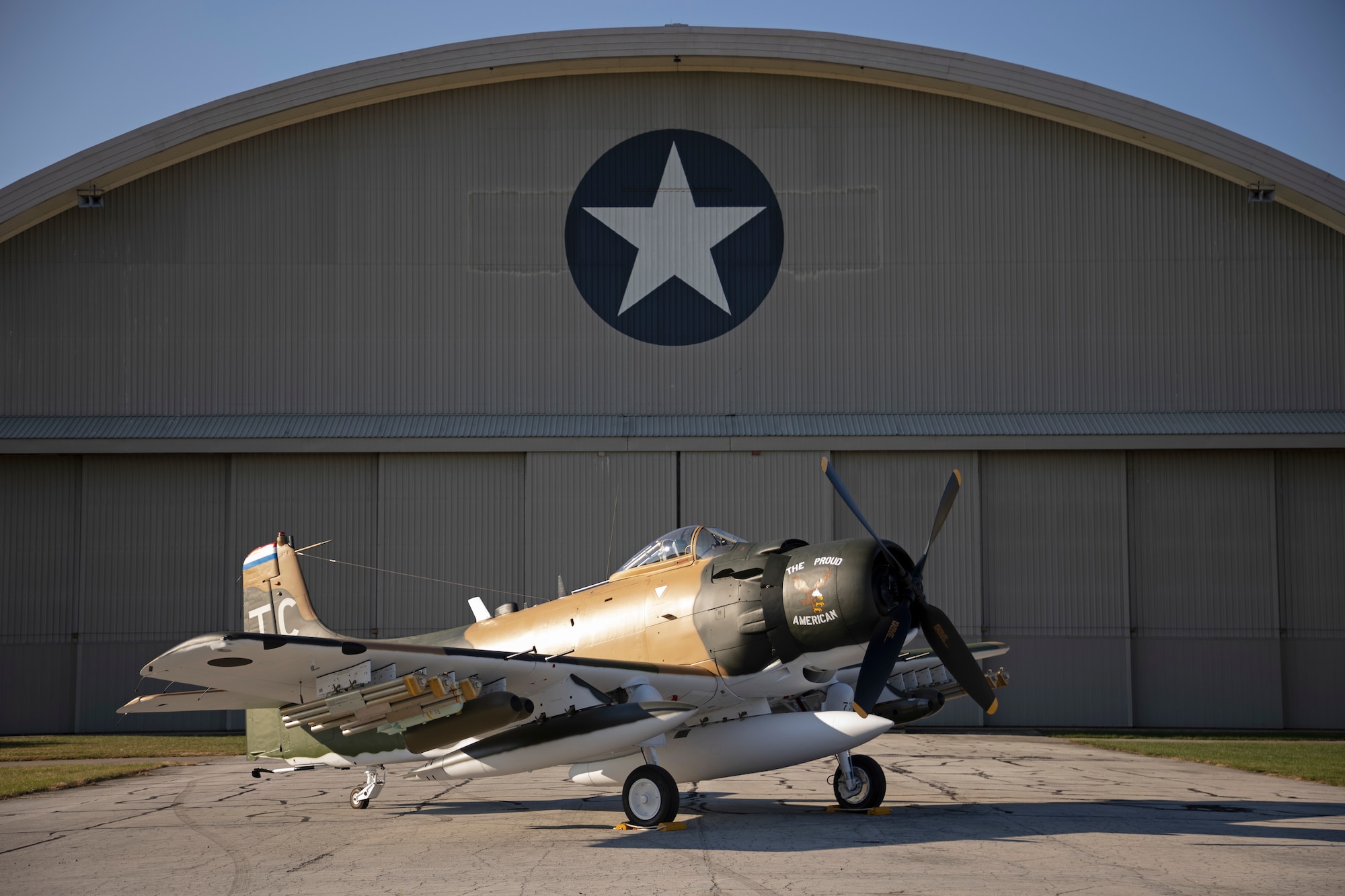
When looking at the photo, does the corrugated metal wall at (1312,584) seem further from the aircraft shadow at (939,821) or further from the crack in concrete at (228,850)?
the crack in concrete at (228,850)

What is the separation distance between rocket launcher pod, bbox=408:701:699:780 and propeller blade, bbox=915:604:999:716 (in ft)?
8.78

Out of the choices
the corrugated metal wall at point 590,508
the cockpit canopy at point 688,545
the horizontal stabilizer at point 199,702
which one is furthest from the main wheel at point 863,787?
the corrugated metal wall at point 590,508

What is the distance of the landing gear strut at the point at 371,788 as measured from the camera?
539 inches

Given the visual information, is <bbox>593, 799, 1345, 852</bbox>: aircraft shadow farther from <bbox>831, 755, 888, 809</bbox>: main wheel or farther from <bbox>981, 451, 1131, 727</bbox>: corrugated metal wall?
<bbox>981, 451, 1131, 727</bbox>: corrugated metal wall

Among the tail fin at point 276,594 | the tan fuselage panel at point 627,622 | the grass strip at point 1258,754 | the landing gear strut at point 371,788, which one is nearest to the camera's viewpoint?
the tan fuselage panel at point 627,622

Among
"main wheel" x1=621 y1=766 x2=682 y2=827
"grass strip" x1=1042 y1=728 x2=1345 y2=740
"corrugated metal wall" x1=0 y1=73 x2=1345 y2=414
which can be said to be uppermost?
"corrugated metal wall" x1=0 y1=73 x2=1345 y2=414

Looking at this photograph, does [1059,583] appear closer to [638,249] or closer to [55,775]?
[638,249]

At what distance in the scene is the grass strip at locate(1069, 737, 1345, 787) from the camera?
16719 millimetres

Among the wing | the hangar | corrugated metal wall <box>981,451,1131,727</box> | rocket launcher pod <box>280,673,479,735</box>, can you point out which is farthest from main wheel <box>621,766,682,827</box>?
corrugated metal wall <box>981,451,1131,727</box>

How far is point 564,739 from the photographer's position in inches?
461

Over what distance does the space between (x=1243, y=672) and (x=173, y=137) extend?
87.4ft

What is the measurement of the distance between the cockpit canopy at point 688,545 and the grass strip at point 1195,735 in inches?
511

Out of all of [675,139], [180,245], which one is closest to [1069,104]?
[675,139]

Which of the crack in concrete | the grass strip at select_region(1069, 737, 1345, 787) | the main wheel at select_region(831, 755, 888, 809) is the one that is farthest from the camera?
the grass strip at select_region(1069, 737, 1345, 787)
